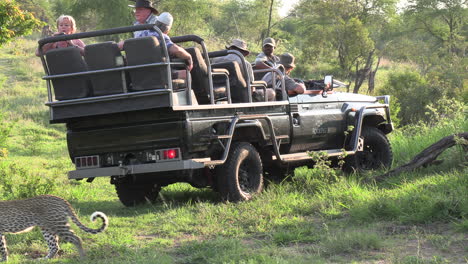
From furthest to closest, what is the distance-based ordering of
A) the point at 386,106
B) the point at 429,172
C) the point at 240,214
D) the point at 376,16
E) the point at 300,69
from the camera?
the point at 376,16, the point at 300,69, the point at 386,106, the point at 429,172, the point at 240,214

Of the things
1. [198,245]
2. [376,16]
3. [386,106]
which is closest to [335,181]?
[386,106]

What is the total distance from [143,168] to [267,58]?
3506 millimetres

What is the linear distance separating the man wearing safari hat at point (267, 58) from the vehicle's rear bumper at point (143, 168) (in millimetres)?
2831

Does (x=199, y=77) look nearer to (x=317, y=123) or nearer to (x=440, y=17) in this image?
(x=317, y=123)

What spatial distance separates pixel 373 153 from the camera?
10430 mm

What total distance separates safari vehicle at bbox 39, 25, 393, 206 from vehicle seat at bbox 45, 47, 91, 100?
0.01 meters

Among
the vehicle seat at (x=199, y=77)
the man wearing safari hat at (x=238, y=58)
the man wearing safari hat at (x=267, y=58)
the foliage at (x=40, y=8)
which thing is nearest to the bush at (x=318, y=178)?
the man wearing safari hat at (x=238, y=58)

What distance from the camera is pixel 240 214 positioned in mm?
7320

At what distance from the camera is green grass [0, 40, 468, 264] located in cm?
558

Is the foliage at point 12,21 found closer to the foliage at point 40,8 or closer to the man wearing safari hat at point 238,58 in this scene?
the man wearing safari hat at point 238,58

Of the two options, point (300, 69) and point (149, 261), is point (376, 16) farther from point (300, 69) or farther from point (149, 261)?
point (149, 261)

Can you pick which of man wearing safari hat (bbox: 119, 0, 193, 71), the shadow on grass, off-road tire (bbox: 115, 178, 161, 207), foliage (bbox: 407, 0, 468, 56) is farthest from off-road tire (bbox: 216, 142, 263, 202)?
foliage (bbox: 407, 0, 468, 56)

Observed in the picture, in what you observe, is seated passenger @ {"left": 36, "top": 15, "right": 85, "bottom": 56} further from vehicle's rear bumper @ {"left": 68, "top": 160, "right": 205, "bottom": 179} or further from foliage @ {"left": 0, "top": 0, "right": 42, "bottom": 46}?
foliage @ {"left": 0, "top": 0, "right": 42, "bottom": 46}

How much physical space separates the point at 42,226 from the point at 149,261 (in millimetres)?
1184
